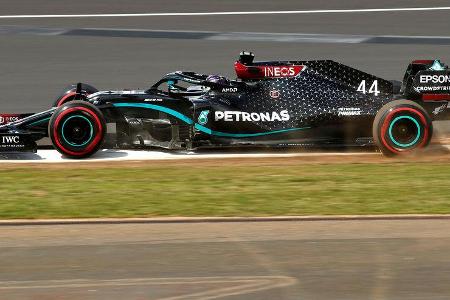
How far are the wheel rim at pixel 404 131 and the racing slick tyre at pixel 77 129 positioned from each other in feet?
13.0

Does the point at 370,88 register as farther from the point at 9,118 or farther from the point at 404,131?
the point at 9,118

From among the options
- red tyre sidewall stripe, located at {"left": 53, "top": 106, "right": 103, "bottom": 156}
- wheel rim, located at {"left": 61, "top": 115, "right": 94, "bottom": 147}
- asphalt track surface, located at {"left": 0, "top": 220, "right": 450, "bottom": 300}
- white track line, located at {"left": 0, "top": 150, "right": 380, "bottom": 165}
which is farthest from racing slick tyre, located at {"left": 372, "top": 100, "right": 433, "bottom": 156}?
asphalt track surface, located at {"left": 0, "top": 220, "right": 450, "bottom": 300}

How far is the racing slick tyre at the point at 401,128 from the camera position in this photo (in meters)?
14.3

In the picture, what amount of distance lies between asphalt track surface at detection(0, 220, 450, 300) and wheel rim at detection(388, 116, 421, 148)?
13.6ft

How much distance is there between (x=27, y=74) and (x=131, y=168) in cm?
A: 661

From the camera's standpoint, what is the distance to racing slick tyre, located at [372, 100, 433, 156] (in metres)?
14.3

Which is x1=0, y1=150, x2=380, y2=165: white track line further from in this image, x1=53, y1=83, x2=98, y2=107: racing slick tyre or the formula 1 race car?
x1=53, y1=83, x2=98, y2=107: racing slick tyre

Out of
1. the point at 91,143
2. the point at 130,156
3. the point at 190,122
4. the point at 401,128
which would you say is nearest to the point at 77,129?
the point at 91,143

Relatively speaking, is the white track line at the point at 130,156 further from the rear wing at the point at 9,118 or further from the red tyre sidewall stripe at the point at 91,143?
the rear wing at the point at 9,118

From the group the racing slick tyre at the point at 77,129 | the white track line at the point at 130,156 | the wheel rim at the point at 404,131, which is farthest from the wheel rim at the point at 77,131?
the wheel rim at the point at 404,131

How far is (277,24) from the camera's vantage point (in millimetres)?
23344

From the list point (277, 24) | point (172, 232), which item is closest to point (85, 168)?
point (172, 232)

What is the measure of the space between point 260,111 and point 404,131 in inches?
79.2

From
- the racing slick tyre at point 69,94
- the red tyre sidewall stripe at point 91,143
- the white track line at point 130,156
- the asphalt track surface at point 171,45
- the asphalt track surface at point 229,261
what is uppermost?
the asphalt track surface at point 171,45
